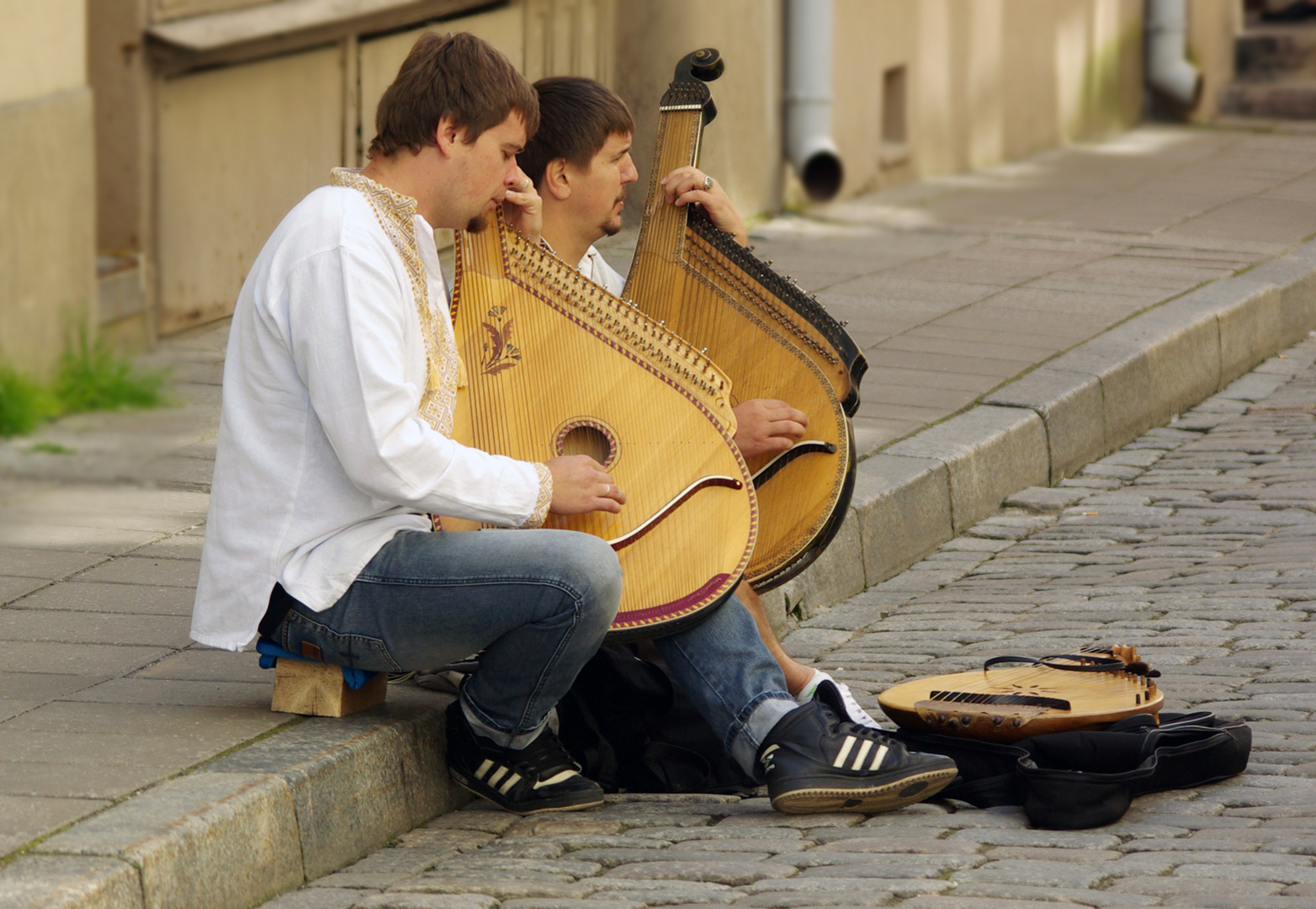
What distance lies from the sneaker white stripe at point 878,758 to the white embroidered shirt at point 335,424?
695 mm

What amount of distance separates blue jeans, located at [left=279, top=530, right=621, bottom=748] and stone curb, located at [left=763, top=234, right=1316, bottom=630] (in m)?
1.57

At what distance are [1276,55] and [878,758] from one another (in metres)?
14.1

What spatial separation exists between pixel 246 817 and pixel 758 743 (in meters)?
0.89

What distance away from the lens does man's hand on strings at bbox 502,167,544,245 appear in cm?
334

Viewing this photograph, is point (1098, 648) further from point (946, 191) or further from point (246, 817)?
point (946, 191)

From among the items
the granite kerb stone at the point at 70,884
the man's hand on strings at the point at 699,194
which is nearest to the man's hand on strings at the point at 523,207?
the man's hand on strings at the point at 699,194

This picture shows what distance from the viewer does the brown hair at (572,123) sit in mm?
3711

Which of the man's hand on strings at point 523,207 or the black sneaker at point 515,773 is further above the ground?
the man's hand on strings at point 523,207

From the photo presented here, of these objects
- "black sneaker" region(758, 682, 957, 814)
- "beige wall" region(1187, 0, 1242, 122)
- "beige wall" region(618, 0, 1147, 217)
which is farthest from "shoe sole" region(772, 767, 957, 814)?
"beige wall" region(1187, 0, 1242, 122)

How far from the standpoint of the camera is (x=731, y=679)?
3268 mm

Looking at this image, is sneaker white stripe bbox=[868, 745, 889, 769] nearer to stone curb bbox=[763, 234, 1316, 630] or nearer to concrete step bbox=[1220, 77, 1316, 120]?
stone curb bbox=[763, 234, 1316, 630]

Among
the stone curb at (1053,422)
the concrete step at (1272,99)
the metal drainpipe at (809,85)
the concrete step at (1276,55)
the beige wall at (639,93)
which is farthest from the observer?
the concrete step at (1276,55)

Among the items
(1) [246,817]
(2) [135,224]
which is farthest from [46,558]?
(2) [135,224]

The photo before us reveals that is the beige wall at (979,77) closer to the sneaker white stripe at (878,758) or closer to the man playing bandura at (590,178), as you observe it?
the man playing bandura at (590,178)
